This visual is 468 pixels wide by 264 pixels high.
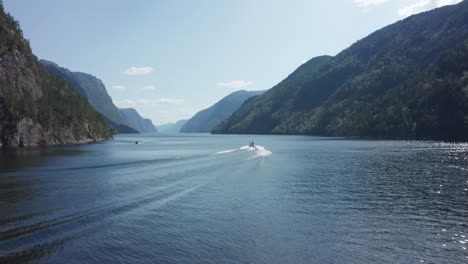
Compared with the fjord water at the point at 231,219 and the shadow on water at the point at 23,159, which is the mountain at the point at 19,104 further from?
the fjord water at the point at 231,219

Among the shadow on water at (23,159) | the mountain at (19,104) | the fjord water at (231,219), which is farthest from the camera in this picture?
the mountain at (19,104)

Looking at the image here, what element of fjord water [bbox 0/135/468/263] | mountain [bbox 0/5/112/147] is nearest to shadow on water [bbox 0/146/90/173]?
fjord water [bbox 0/135/468/263]

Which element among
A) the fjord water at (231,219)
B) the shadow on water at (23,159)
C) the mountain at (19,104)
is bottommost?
the fjord water at (231,219)

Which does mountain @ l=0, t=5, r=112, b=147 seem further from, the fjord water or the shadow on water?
the fjord water

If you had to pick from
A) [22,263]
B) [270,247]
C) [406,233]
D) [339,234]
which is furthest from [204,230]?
[406,233]

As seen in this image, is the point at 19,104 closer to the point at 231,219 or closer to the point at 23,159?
the point at 23,159

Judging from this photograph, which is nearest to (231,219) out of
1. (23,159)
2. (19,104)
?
(23,159)

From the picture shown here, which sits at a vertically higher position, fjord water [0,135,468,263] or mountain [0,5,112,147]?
mountain [0,5,112,147]

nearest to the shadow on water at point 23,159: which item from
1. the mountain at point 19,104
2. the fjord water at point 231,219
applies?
the fjord water at point 231,219

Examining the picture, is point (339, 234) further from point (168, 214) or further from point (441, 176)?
point (441, 176)

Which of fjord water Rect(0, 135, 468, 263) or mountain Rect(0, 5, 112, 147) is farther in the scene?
mountain Rect(0, 5, 112, 147)

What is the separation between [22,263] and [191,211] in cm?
1855

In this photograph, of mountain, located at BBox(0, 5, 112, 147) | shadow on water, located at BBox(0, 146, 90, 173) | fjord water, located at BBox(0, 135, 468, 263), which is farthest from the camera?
mountain, located at BBox(0, 5, 112, 147)

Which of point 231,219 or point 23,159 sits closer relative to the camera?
point 231,219
